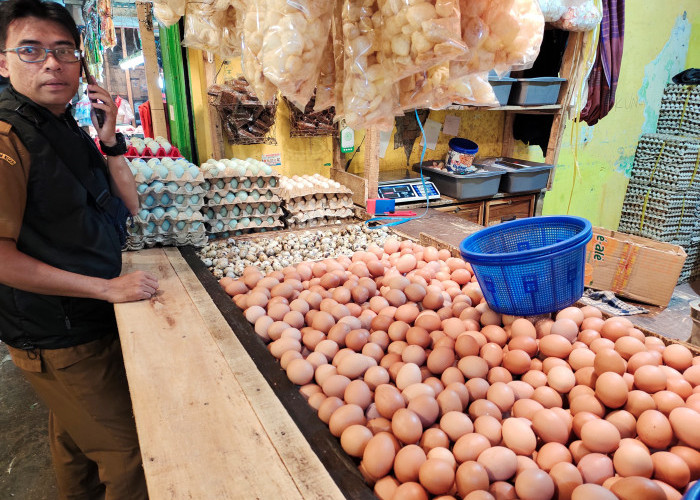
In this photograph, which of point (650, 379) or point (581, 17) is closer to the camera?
point (650, 379)

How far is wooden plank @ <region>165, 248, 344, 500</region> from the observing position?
3.16 feet

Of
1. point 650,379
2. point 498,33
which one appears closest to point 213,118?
point 498,33

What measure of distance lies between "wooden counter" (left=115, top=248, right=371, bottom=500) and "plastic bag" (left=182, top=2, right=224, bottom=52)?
103 cm

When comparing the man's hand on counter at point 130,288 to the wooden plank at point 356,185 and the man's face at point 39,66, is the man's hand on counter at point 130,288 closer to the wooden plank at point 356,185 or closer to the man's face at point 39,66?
the man's face at point 39,66

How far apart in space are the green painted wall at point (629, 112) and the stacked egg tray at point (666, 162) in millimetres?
135

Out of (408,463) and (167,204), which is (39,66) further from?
(408,463)

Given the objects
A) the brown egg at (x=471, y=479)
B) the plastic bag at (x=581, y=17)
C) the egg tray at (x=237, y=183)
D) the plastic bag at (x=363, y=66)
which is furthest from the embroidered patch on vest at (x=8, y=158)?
the plastic bag at (x=581, y=17)

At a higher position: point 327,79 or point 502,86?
point 502,86

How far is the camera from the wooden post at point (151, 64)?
10.5 feet

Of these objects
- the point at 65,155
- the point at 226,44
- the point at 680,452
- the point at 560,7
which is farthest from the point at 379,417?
the point at 560,7

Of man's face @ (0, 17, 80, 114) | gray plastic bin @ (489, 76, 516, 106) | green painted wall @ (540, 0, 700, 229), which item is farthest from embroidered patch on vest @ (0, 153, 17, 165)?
green painted wall @ (540, 0, 700, 229)

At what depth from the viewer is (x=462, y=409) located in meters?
1.28

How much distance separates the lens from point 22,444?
278 cm

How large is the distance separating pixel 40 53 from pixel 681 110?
7.23 m
